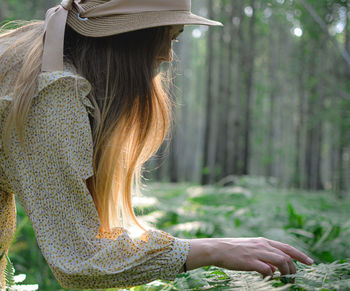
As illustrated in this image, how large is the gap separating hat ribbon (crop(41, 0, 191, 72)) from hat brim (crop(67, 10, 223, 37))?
0.06 ft

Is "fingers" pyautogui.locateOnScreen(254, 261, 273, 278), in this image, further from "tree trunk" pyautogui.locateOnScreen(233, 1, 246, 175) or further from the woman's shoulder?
"tree trunk" pyautogui.locateOnScreen(233, 1, 246, 175)

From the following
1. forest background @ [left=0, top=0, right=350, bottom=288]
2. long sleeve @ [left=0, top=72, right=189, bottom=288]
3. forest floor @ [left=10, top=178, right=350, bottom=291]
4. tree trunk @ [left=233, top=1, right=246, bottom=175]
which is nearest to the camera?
long sleeve @ [left=0, top=72, right=189, bottom=288]

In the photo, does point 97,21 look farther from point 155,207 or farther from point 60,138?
point 155,207

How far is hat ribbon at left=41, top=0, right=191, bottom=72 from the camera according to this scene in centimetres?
131

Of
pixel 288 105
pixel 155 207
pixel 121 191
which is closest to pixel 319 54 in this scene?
pixel 288 105

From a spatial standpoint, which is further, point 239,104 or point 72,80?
point 239,104

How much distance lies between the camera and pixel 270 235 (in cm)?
303

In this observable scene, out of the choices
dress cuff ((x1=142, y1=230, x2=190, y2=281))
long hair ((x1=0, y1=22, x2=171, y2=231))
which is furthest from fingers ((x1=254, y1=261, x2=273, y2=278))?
long hair ((x1=0, y1=22, x2=171, y2=231))

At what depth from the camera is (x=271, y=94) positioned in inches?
779

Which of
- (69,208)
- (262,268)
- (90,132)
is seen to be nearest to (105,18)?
(90,132)

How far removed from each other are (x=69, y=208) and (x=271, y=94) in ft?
64.3

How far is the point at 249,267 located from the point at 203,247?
16 cm

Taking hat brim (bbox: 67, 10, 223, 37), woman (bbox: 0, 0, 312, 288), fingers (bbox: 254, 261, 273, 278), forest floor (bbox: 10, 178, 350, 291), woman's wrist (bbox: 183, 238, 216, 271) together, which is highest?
hat brim (bbox: 67, 10, 223, 37)

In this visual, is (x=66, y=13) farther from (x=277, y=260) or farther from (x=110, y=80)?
(x=277, y=260)
